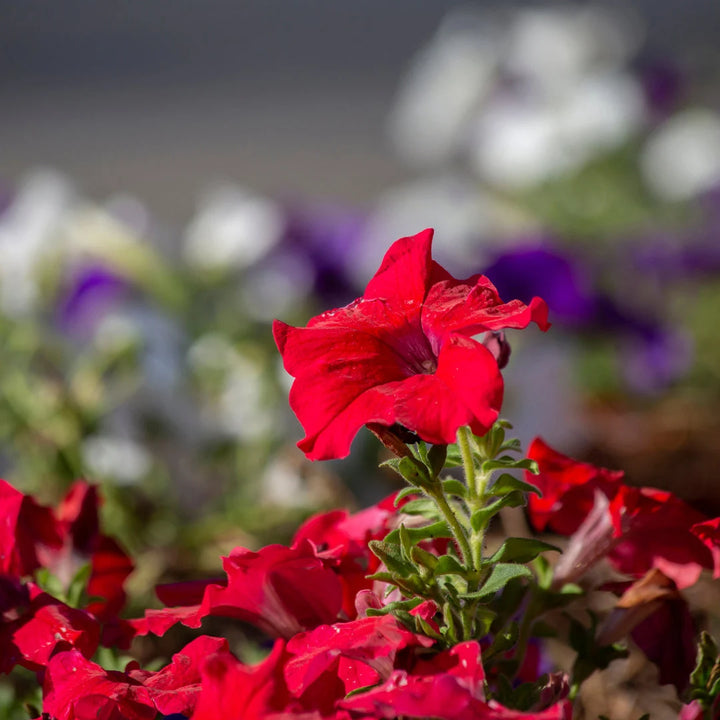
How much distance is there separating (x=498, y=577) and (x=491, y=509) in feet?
0.07

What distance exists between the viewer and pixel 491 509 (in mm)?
353

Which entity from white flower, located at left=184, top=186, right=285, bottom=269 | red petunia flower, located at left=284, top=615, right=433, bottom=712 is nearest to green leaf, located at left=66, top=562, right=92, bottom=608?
red petunia flower, located at left=284, top=615, right=433, bottom=712

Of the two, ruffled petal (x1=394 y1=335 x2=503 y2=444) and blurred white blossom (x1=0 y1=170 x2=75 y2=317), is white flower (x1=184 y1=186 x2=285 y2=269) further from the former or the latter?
ruffled petal (x1=394 y1=335 x2=503 y2=444)

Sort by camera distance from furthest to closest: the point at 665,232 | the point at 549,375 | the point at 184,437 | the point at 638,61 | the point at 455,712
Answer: the point at 638,61, the point at 665,232, the point at 549,375, the point at 184,437, the point at 455,712

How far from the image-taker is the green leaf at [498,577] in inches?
13.6

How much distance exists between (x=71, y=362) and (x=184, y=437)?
0.15 meters

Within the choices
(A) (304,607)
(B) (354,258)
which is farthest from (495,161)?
(A) (304,607)

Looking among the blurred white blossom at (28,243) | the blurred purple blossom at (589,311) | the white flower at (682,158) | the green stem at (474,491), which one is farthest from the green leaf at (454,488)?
the white flower at (682,158)

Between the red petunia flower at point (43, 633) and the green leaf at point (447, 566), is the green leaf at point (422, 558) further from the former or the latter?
the red petunia flower at point (43, 633)

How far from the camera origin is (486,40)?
86.0 inches

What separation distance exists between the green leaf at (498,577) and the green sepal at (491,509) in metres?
0.01

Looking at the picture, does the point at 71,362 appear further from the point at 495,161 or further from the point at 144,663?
the point at 495,161

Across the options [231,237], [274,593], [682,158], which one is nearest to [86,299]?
[231,237]

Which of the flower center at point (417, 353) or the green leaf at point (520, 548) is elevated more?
the flower center at point (417, 353)
